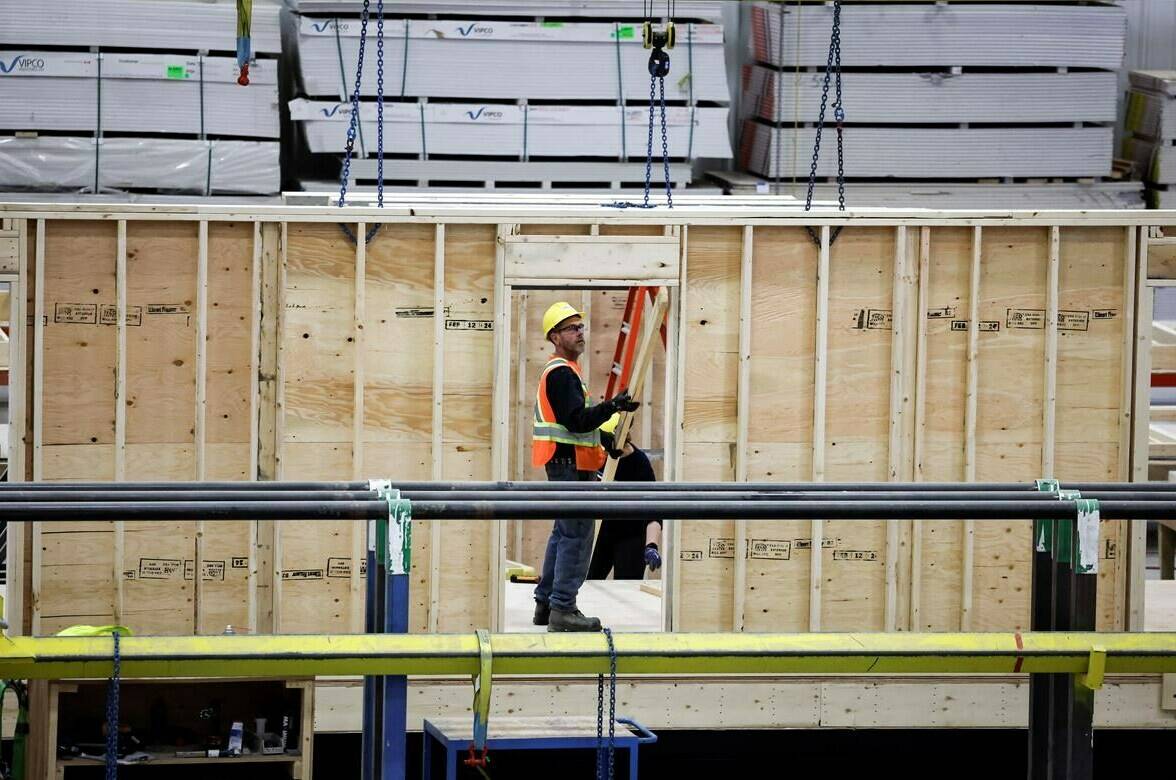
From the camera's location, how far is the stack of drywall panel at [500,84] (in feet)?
48.5

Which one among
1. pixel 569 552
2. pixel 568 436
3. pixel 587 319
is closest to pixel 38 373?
pixel 568 436

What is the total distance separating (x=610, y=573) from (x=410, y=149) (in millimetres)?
4330

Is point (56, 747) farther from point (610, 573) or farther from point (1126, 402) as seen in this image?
point (1126, 402)

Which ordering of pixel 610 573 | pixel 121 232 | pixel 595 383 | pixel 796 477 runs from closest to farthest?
pixel 121 232 → pixel 796 477 → pixel 610 573 → pixel 595 383

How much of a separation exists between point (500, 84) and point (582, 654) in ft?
35.2

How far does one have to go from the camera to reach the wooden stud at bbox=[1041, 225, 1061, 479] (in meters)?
10.1

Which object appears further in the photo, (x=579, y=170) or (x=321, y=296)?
(x=579, y=170)

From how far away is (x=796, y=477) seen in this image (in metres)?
10.2

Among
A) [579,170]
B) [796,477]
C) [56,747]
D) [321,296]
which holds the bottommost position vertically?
[56,747]

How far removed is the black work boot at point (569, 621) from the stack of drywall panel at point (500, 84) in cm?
583

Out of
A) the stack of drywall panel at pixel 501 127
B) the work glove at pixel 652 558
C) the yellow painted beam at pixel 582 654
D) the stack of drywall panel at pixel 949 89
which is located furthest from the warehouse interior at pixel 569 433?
the stack of drywall panel at pixel 949 89

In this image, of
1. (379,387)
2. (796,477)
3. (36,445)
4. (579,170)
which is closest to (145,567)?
(36,445)

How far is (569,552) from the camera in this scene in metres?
10.1

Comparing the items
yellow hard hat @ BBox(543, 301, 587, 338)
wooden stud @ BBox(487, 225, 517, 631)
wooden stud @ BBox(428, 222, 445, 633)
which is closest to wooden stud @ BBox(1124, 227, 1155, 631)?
yellow hard hat @ BBox(543, 301, 587, 338)
